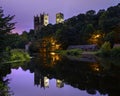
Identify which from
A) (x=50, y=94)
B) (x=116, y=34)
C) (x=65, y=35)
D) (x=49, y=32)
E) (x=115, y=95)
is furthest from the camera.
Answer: (x=49, y=32)

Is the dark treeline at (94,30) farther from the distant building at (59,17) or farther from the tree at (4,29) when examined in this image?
the distant building at (59,17)

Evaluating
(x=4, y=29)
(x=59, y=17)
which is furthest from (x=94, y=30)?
(x=59, y=17)

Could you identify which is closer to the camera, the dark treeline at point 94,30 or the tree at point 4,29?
the tree at point 4,29

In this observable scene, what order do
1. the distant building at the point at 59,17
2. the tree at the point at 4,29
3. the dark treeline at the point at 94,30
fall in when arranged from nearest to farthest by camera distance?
the tree at the point at 4,29 < the dark treeline at the point at 94,30 < the distant building at the point at 59,17

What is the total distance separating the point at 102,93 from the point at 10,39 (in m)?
16.1

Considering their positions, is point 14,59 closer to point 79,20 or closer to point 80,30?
point 80,30

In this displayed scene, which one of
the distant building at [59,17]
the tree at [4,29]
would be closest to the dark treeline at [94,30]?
the tree at [4,29]

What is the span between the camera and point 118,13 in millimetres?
87188

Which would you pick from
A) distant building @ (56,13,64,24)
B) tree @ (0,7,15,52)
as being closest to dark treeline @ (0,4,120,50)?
tree @ (0,7,15,52)

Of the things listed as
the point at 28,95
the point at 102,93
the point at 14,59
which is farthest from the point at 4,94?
the point at 14,59

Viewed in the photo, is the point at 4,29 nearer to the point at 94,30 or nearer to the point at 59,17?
the point at 94,30

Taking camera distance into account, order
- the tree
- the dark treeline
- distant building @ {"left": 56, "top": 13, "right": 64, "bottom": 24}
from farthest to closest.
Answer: distant building @ {"left": 56, "top": 13, "right": 64, "bottom": 24} < the dark treeline < the tree

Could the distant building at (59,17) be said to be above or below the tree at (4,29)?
above

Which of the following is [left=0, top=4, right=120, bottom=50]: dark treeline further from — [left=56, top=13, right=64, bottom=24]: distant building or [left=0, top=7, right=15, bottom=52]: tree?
[left=56, top=13, right=64, bottom=24]: distant building
